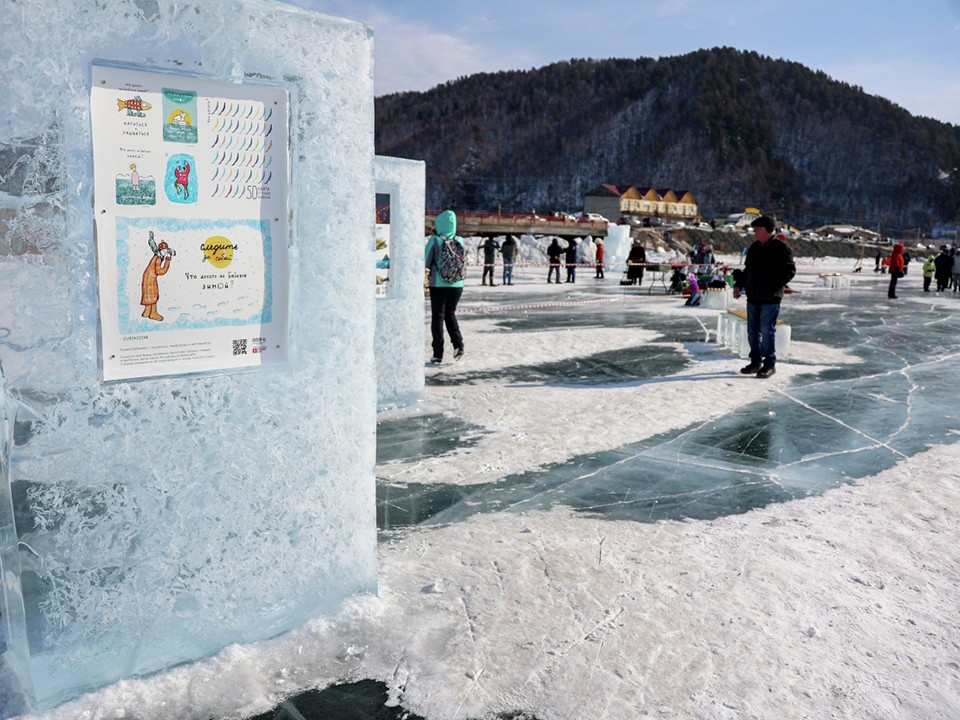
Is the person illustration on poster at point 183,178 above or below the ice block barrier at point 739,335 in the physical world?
above

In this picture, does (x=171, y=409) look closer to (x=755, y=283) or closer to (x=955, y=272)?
(x=755, y=283)

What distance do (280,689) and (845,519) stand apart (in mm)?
3145

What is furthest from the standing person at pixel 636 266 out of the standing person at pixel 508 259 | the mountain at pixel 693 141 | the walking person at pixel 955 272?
the mountain at pixel 693 141

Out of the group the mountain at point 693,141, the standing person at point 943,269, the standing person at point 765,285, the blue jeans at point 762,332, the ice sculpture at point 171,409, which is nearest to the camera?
the ice sculpture at point 171,409

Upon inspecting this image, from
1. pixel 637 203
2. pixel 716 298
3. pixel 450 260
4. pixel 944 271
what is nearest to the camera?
pixel 450 260

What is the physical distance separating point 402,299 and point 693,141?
564ft

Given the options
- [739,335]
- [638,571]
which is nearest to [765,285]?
[739,335]

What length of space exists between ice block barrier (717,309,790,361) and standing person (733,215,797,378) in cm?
118

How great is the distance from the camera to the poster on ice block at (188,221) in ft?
8.00

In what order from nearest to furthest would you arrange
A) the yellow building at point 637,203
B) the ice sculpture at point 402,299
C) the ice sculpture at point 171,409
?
the ice sculpture at point 171,409
the ice sculpture at point 402,299
the yellow building at point 637,203

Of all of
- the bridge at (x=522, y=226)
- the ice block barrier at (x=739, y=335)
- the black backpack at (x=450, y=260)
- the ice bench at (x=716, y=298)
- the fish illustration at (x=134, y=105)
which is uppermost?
the bridge at (x=522, y=226)

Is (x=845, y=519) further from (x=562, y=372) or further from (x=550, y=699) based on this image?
(x=562, y=372)

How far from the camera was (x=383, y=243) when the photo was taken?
7.08 m

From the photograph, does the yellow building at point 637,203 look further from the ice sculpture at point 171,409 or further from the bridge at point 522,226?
the ice sculpture at point 171,409
